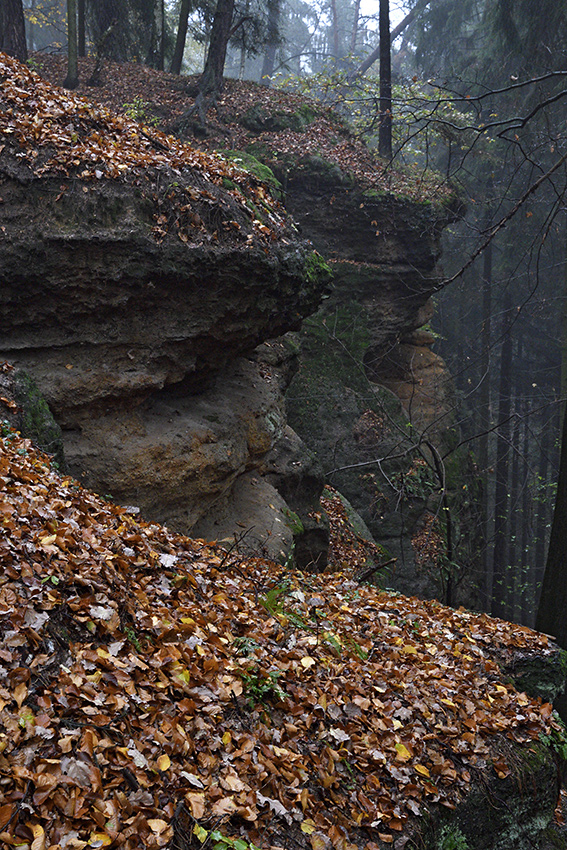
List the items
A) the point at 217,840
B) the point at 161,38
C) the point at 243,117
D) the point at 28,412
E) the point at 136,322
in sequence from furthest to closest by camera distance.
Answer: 1. the point at 161,38
2. the point at 243,117
3. the point at 136,322
4. the point at 28,412
5. the point at 217,840

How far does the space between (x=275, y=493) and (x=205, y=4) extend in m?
14.6

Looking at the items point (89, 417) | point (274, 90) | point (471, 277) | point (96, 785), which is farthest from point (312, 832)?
point (471, 277)

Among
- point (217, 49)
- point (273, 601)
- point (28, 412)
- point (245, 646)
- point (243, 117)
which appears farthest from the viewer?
point (243, 117)

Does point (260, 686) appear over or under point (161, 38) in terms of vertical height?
under

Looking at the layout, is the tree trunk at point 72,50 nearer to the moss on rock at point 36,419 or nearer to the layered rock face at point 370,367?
the layered rock face at point 370,367

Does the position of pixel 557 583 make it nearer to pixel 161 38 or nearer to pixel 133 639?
pixel 133 639

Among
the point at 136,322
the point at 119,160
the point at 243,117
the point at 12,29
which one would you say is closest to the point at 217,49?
the point at 243,117

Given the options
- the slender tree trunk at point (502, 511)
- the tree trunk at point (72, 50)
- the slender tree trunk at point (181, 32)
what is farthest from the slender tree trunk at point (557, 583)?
the slender tree trunk at point (181, 32)

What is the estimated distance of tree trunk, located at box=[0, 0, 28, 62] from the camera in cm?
1097

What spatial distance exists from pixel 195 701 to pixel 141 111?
45.2ft

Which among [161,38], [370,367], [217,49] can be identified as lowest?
[370,367]

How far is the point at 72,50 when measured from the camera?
13.6 m

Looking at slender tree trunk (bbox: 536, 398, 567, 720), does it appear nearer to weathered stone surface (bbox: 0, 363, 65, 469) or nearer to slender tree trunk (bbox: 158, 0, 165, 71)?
weathered stone surface (bbox: 0, 363, 65, 469)

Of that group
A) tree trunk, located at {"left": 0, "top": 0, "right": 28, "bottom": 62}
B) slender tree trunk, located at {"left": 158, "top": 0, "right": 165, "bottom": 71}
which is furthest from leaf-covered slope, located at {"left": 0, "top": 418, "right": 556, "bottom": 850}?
slender tree trunk, located at {"left": 158, "top": 0, "right": 165, "bottom": 71}
